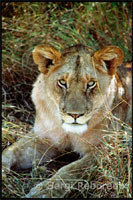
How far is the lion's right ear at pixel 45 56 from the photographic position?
11.0 feet

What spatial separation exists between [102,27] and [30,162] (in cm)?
291

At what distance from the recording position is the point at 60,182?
3.01 m

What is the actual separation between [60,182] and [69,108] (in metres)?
0.62

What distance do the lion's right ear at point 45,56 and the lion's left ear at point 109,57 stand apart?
372 mm

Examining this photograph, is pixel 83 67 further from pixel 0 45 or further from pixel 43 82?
pixel 0 45

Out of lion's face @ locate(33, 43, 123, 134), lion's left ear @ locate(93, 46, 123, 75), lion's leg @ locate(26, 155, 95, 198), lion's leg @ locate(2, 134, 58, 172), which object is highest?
lion's left ear @ locate(93, 46, 123, 75)

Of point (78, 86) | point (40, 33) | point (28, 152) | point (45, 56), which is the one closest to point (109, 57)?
point (78, 86)

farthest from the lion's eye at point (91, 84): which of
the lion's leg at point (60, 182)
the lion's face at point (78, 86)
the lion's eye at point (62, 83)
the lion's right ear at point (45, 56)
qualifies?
the lion's leg at point (60, 182)

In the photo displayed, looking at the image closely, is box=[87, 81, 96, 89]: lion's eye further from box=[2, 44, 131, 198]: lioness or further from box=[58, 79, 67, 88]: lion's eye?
box=[58, 79, 67, 88]: lion's eye

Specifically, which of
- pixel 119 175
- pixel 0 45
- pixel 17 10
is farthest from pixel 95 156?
pixel 17 10

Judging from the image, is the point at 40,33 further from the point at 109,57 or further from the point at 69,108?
the point at 69,108

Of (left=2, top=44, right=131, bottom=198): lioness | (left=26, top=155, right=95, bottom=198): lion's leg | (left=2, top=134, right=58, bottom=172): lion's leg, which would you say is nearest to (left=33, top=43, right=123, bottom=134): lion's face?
(left=2, top=44, right=131, bottom=198): lioness

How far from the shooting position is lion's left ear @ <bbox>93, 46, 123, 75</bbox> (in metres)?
3.34

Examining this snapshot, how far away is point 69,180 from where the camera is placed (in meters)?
3.04
